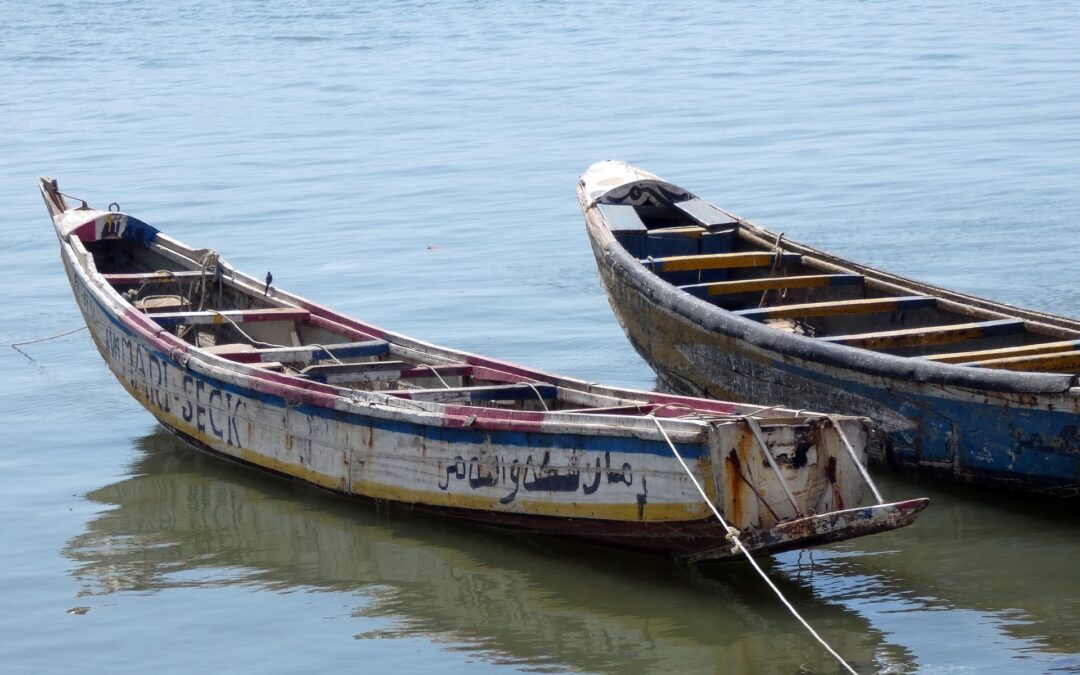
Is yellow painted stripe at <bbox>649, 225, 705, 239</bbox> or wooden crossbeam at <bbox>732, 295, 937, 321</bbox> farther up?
yellow painted stripe at <bbox>649, 225, 705, 239</bbox>

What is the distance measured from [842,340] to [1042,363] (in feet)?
3.61

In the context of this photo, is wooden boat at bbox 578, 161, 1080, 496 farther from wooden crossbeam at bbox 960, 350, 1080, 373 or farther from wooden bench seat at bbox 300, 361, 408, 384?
wooden bench seat at bbox 300, 361, 408, 384

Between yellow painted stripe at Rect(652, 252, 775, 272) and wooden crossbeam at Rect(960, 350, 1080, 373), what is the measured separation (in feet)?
9.04

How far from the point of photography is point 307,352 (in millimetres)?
9375

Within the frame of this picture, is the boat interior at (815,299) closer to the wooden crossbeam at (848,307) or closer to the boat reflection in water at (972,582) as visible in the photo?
the wooden crossbeam at (848,307)

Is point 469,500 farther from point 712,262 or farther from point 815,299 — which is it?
point 815,299

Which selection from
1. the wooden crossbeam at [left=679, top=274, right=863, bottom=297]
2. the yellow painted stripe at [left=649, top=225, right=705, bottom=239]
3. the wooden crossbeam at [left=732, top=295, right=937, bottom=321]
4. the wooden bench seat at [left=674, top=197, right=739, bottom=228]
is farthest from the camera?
the wooden bench seat at [left=674, top=197, right=739, bottom=228]

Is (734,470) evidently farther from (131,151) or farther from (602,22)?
(602,22)

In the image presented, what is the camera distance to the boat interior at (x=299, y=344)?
328 inches

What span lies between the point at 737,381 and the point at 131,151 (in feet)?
49.7

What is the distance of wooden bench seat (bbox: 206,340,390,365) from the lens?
9.27m

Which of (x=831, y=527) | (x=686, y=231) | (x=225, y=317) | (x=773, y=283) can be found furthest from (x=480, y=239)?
(x=831, y=527)

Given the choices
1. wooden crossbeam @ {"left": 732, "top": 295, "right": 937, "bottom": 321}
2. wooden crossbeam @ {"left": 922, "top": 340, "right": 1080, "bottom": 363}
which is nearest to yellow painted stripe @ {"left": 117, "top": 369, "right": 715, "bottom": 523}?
wooden crossbeam @ {"left": 922, "top": 340, "right": 1080, "bottom": 363}

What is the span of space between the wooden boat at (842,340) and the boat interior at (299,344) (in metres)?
1.40
